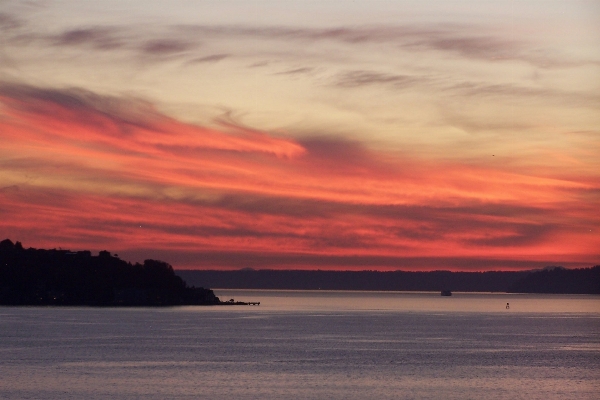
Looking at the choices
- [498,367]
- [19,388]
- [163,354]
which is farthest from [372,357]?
[19,388]

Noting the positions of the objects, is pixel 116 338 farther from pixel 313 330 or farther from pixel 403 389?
pixel 403 389

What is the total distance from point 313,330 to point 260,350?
6382cm

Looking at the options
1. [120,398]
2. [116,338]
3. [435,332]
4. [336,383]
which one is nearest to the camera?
[120,398]

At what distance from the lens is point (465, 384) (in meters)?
94.8

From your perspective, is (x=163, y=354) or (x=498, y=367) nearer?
(x=498, y=367)

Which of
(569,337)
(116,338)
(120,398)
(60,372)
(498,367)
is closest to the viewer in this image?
(120,398)

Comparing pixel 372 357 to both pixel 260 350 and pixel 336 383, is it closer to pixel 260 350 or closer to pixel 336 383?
pixel 260 350

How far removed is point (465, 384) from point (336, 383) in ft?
45.5

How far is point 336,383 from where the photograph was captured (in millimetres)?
93625

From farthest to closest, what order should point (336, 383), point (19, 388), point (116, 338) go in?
point (116, 338) < point (336, 383) < point (19, 388)

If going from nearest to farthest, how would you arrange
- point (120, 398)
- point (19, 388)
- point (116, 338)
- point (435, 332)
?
1. point (120, 398)
2. point (19, 388)
3. point (116, 338)
4. point (435, 332)

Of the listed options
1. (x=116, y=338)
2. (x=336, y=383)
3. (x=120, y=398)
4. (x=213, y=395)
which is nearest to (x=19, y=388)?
(x=120, y=398)

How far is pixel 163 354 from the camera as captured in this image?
12688 centimetres

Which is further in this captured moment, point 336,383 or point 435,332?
point 435,332
